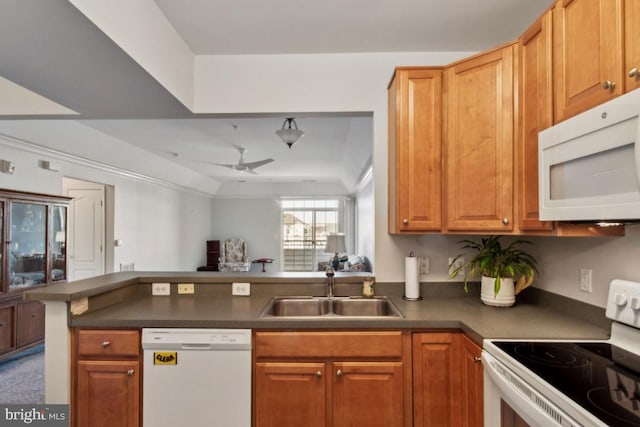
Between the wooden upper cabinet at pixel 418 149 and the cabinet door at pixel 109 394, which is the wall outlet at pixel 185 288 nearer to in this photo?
the cabinet door at pixel 109 394

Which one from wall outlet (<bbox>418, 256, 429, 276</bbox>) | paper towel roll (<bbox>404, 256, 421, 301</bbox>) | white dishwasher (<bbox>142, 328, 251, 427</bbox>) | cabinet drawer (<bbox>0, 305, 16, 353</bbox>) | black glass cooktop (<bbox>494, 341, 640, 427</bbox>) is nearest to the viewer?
black glass cooktop (<bbox>494, 341, 640, 427</bbox>)

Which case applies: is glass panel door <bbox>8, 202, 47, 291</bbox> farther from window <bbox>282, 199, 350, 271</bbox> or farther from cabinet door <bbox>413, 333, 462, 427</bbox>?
window <bbox>282, 199, 350, 271</bbox>

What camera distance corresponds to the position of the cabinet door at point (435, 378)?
5.58ft

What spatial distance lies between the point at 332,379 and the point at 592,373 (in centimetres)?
110

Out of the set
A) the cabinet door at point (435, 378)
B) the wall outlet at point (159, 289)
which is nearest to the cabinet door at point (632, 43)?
the cabinet door at point (435, 378)

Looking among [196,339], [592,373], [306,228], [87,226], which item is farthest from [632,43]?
[306,228]

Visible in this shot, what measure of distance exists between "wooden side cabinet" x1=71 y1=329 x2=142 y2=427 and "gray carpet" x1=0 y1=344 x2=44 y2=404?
4.75 ft

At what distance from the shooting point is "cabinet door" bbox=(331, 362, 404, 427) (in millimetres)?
1705

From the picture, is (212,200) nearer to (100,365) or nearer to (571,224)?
(100,365)

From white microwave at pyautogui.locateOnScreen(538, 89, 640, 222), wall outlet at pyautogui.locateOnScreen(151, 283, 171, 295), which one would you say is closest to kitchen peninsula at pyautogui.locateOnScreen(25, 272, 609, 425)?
wall outlet at pyautogui.locateOnScreen(151, 283, 171, 295)

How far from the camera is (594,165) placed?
1.16 metres

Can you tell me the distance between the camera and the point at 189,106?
2293mm

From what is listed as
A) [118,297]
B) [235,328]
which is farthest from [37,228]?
[235,328]

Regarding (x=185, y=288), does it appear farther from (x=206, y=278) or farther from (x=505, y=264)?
(x=505, y=264)
